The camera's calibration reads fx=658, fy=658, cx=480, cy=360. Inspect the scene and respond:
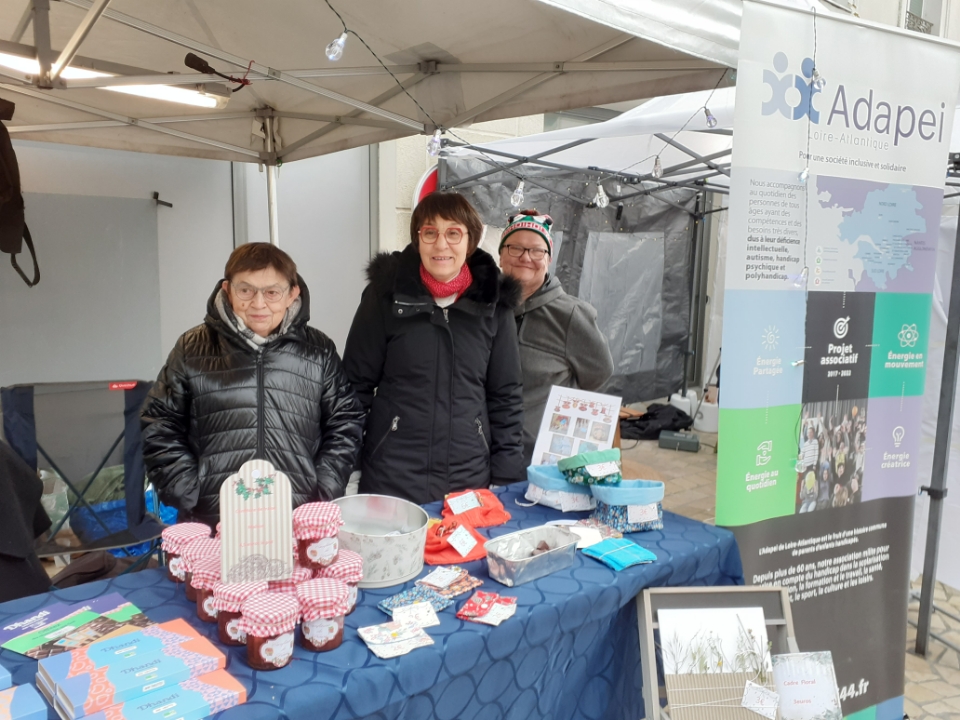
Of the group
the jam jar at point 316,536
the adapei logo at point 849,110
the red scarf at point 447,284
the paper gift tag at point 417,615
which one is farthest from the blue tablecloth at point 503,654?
the adapei logo at point 849,110

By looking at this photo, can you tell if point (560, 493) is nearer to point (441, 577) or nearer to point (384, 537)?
point (441, 577)

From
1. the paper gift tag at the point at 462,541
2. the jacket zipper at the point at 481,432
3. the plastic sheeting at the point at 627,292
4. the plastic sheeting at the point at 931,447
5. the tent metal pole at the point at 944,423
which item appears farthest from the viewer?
the plastic sheeting at the point at 627,292

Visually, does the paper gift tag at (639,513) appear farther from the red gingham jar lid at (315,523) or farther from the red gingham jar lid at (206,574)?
the red gingham jar lid at (206,574)

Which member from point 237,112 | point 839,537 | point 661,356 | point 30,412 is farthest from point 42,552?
point 661,356

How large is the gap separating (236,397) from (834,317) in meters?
1.62

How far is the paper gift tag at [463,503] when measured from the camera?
1698mm

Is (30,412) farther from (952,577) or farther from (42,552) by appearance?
(952,577)

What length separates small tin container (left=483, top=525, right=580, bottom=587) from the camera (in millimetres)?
1387

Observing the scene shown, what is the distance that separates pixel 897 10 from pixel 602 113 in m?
4.71

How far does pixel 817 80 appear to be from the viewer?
67.1 inches

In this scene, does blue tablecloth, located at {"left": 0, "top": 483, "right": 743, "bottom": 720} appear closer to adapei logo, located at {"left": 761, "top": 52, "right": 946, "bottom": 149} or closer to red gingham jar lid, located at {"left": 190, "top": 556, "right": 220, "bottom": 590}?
red gingham jar lid, located at {"left": 190, "top": 556, "right": 220, "bottom": 590}

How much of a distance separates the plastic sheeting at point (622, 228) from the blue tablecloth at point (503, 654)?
3348 mm

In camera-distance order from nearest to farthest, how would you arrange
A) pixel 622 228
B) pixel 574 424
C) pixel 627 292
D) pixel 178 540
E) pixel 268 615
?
pixel 268 615 → pixel 178 540 → pixel 574 424 → pixel 622 228 → pixel 627 292

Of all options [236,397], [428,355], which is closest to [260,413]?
[236,397]
